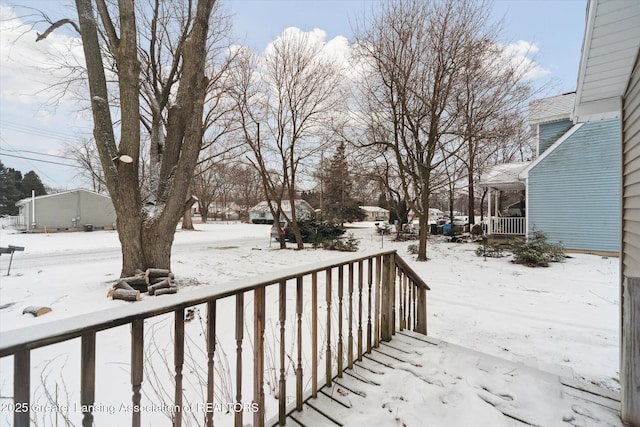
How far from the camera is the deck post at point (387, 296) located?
106 inches

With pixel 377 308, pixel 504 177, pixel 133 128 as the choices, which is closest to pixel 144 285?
pixel 133 128

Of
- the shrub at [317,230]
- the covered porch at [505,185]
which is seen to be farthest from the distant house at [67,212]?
the covered porch at [505,185]

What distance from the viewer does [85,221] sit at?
799 inches

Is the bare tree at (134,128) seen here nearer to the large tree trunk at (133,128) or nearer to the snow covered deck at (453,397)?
the large tree trunk at (133,128)

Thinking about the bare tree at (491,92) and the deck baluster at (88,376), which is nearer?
the deck baluster at (88,376)

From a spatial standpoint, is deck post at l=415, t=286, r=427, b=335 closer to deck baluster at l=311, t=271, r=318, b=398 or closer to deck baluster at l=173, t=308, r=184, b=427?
deck baluster at l=311, t=271, r=318, b=398

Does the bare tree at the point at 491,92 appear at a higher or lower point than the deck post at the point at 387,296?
higher

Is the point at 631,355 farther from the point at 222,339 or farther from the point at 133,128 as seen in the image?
the point at 133,128

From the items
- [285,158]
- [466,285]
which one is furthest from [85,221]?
[466,285]

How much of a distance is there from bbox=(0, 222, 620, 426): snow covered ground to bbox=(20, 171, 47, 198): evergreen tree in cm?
3405

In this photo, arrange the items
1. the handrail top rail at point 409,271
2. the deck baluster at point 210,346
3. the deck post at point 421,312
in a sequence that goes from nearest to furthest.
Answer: the deck baluster at point 210,346, the handrail top rail at point 409,271, the deck post at point 421,312

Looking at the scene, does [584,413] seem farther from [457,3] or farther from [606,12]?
[457,3]

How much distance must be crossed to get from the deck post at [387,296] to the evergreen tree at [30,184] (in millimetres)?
Result: 45335

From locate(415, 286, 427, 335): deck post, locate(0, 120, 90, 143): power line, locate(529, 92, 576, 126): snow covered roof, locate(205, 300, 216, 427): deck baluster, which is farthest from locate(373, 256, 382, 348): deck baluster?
locate(0, 120, 90, 143): power line
